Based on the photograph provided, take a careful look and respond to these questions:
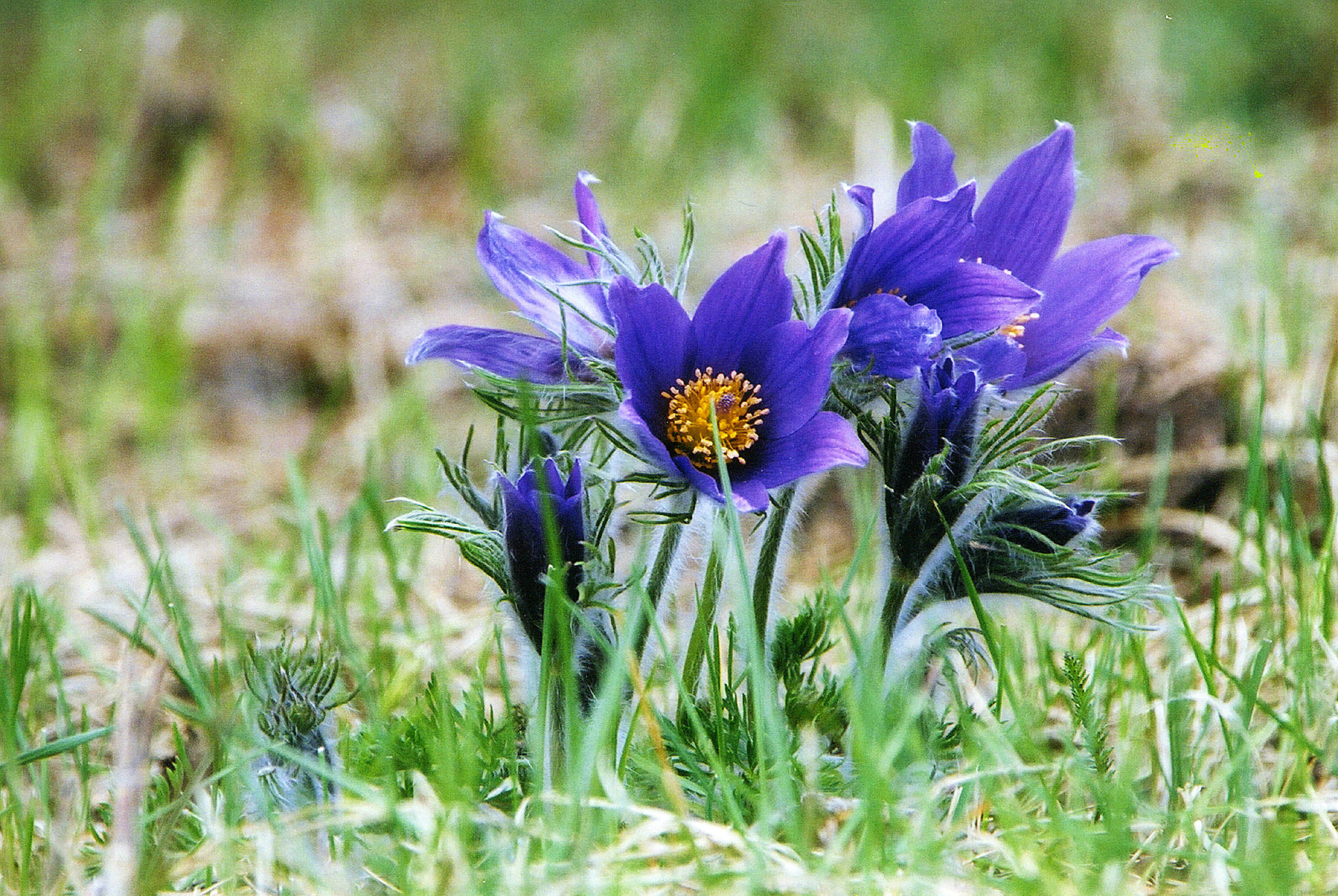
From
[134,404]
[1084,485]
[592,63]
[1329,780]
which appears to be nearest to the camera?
[1329,780]

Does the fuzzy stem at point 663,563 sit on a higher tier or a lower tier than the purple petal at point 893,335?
lower

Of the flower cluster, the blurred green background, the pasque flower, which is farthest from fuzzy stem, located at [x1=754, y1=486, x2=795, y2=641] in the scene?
the blurred green background

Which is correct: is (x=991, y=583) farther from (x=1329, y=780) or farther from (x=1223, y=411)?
(x=1223, y=411)

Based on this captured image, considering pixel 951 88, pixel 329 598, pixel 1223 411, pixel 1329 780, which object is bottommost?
pixel 1329 780

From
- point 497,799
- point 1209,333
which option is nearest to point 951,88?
point 1209,333

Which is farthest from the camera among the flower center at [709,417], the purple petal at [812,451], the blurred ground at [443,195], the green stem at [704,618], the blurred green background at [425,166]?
the blurred green background at [425,166]

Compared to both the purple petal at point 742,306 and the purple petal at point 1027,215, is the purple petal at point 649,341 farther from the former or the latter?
the purple petal at point 1027,215

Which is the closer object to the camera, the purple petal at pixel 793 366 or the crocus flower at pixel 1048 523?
the purple petal at pixel 793 366

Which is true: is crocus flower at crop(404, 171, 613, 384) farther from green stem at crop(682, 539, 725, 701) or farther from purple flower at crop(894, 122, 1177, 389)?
purple flower at crop(894, 122, 1177, 389)

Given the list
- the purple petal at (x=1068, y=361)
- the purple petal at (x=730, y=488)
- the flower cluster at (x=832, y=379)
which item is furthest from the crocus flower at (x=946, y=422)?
the purple petal at (x=730, y=488)
